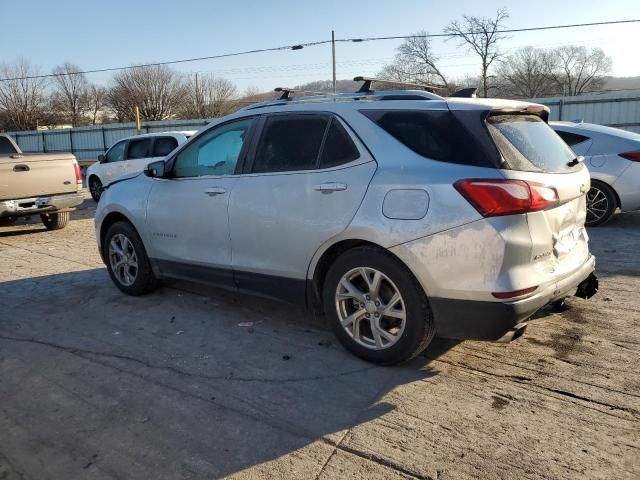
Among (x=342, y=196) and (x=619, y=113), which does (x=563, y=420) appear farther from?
(x=619, y=113)

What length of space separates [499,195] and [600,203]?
236 inches

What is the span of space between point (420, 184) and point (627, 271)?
12.4 feet

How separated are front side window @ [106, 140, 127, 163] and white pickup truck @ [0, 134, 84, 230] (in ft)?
12.3

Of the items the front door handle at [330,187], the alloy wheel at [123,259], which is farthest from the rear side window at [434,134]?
the alloy wheel at [123,259]

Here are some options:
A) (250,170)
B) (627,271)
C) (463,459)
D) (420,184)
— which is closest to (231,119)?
(250,170)

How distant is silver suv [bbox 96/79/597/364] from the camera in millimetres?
3146

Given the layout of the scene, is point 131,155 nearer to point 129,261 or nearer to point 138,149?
point 138,149

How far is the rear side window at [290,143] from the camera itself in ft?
13.0

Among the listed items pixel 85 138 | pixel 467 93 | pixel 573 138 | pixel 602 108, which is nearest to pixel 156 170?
pixel 467 93

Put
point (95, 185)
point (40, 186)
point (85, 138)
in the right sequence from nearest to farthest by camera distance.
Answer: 1. point (40, 186)
2. point (95, 185)
3. point (85, 138)

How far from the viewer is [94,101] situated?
2805 inches

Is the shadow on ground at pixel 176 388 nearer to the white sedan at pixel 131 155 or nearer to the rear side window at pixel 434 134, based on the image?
the rear side window at pixel 434 134

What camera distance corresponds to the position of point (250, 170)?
432 centimetres

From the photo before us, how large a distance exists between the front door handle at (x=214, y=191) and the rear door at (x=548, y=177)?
2193 mm
